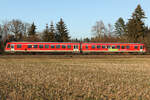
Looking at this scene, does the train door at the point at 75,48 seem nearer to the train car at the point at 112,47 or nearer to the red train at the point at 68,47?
the red train at the point at 68,47

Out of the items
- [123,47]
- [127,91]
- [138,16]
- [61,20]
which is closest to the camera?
[127,91]

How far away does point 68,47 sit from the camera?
113ft

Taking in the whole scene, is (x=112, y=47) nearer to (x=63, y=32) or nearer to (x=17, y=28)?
(x=63, y=32)

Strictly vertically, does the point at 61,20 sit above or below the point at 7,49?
above

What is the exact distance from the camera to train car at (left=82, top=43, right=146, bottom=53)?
35.0 metres

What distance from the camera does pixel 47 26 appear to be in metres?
57.6

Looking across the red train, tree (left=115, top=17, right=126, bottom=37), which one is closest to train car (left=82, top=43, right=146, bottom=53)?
the red train

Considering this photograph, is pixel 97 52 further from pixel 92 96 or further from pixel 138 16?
pixel 92 96

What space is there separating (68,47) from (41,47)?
5.51 metres

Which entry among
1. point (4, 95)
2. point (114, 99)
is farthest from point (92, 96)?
point (4, 95)

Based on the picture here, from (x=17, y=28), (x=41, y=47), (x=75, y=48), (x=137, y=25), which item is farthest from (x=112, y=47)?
(x=17, y=28)

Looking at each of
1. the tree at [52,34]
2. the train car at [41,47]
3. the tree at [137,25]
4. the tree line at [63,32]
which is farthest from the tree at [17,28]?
the tree at [137,25]

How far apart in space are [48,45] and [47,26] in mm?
24753

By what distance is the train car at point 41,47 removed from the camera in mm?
33594
